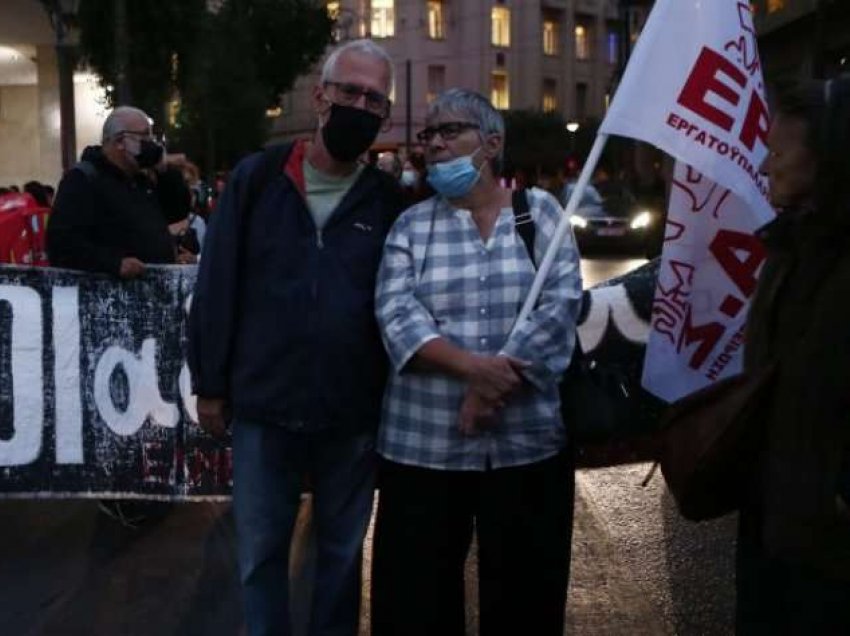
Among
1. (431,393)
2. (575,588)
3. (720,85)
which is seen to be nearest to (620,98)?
(720,85)

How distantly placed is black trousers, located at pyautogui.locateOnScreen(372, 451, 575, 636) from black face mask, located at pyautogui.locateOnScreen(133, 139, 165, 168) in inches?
113

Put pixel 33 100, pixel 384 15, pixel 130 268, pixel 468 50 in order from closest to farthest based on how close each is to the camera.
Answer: pixel 130 268
pixel 33 100
pixel 468 50
pixel 384 15

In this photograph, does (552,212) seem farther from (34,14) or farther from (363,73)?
(34,14)

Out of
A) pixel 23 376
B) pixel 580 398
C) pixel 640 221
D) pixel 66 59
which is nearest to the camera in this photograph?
pixel 580 398

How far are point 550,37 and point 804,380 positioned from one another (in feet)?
211

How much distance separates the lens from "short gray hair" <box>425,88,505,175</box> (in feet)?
10.3

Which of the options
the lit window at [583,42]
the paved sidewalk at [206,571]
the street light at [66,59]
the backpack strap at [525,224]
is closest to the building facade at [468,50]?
the lit window at [583,42]

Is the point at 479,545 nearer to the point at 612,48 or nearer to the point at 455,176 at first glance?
the point at 455,176

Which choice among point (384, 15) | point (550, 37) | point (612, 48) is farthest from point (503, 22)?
point (612, 48)

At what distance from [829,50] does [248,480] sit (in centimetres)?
2433

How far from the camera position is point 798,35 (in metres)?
27.5

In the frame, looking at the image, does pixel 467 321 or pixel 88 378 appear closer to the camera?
pixel 467 321

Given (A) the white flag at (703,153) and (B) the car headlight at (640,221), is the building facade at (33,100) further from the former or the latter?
(A) the white flag at (703,153)

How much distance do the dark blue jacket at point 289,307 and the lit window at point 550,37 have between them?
62.3m
